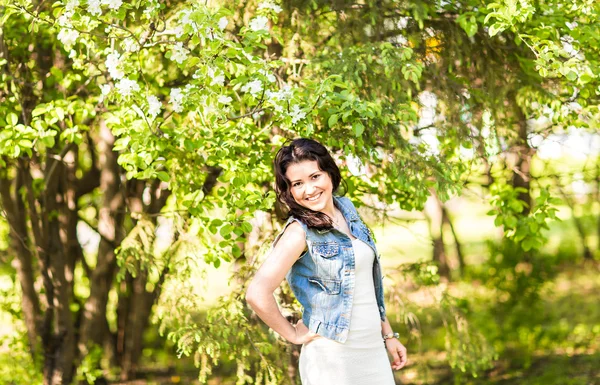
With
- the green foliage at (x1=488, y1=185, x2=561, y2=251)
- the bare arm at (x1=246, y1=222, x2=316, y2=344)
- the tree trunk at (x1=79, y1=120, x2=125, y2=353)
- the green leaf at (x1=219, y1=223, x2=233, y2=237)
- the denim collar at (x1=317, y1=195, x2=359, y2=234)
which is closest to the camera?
the bare arm at (x1=246, y1=222, x2=316, y2=344)

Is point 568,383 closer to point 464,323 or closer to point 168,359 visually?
point 464,323

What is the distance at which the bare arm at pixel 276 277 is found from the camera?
2580 millimetres

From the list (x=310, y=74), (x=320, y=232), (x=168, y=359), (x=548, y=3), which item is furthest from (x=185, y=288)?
(x=168, y=359)

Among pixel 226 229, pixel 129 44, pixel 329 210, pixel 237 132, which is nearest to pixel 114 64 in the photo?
pixel 129 44

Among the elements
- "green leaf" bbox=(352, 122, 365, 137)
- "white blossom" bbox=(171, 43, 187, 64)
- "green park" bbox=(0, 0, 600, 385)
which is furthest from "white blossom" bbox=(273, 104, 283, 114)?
"white blossom" bbox=(171, 43, 187, 64)

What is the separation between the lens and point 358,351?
105 inches

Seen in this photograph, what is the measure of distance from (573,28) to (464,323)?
2.06 metres

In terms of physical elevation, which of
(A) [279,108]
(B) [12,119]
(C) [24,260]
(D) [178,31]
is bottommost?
(C) [24,260]

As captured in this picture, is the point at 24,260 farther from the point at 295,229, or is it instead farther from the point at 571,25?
the point at 571,25

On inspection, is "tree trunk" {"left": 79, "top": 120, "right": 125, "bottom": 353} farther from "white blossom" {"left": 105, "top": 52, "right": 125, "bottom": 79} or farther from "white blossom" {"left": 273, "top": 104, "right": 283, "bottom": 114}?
"white blossom" {"left": 273, "top": 104, "right": 283, "bottom": 114}

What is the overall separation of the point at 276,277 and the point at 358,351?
44 cm

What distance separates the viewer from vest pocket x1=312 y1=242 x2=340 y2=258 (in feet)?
8.71

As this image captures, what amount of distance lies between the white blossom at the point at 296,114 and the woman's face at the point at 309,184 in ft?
1.76

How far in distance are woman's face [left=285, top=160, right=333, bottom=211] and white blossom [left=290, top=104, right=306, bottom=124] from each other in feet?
1.76
